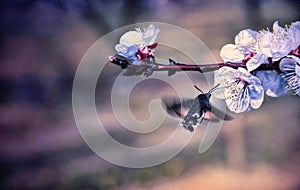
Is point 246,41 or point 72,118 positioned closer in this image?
point 246,41

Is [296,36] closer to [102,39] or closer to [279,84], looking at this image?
[279,84]

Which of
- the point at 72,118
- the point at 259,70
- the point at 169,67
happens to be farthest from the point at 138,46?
the point at 72,118

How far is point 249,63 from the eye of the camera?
17.4 inches

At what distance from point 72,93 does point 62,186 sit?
1.64 ft

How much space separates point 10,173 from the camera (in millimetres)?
1965

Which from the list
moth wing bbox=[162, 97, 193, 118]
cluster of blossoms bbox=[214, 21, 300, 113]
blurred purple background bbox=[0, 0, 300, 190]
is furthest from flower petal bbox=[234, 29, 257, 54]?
blurred purple background bbox=[0, 0, 300, 190]

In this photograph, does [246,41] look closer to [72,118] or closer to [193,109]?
[193,109]

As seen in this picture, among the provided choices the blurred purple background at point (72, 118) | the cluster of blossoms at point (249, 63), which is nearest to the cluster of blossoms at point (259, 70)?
the cluster of blossoms at point (249, 63)

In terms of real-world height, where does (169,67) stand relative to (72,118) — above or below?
below

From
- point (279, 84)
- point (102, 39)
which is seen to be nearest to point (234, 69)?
point (279, 84)

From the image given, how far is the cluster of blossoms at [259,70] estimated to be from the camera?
43 centimetres

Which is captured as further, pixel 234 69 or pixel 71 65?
pixel 71 65

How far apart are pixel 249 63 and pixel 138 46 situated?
152 mm

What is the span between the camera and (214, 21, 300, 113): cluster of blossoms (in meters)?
0.43
